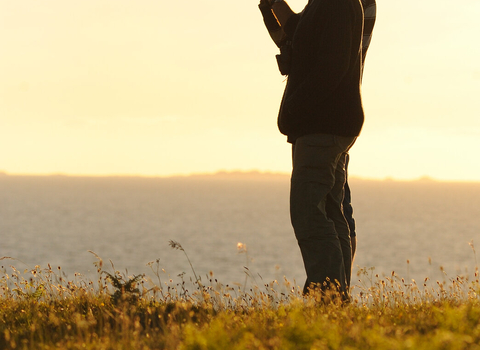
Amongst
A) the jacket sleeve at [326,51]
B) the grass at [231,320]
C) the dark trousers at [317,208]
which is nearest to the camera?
the grass at [231,320]

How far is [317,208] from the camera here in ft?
15.1

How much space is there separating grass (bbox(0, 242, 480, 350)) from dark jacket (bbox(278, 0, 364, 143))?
4.37 ft

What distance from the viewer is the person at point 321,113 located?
4488mm

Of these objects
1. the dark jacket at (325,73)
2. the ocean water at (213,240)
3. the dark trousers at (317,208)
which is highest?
the dark jacket at (325,73)

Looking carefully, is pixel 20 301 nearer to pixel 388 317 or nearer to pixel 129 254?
pixel 388 317

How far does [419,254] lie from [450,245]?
10.7m

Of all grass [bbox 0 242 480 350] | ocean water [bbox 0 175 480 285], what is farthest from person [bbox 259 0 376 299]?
ocean water [bbox 0 175 480 285]

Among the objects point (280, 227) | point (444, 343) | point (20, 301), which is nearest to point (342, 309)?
point (444, 343)

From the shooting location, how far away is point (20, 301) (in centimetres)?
491

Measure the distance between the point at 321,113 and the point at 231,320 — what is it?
1.82 m

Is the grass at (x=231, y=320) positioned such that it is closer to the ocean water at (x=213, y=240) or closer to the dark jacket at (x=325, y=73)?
the dark jacket at (x=325, y=73)

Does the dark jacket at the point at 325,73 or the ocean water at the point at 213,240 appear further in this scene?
the ocean water at the point at 213,240

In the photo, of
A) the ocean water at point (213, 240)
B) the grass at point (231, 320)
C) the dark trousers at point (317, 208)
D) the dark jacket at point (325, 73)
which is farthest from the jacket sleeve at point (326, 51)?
the ocean water at point (213, 240)

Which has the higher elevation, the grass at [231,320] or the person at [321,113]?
the person at [321,113]
